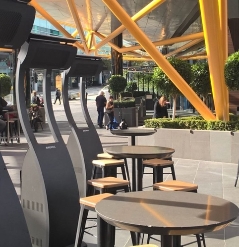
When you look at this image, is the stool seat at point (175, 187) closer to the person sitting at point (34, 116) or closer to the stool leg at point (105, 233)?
the stool leg at point (105, 233)

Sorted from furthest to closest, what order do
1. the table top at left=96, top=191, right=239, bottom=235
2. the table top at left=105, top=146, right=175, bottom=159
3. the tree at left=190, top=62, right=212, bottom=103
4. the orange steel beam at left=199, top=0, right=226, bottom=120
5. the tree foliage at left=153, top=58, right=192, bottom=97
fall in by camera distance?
the tree at left=190, top=62, right=212, bottom=103 → the tree foliage at left=153, top=58, right=192, bottom=97 → the orange steel beam at left=199, top=0, right=226, bottom=120 → the table top at left=105, top=146, right=175, bottom=159 → the table top at left=96, top=191, right=239, bottom=235

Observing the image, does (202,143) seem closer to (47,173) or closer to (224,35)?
(224,35)

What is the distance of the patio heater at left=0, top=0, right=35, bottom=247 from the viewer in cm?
361

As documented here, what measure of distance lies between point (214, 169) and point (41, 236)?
5.98 m

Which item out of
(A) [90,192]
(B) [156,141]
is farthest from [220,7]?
(A) [90,192]

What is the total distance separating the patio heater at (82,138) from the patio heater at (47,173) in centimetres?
132

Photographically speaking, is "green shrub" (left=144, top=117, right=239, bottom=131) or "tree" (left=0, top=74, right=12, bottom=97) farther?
"tree" (left=0, top=74, right=12, bottom=97)

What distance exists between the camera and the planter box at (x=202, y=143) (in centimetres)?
1082

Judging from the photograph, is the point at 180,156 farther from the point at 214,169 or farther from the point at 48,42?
the point at 48,42

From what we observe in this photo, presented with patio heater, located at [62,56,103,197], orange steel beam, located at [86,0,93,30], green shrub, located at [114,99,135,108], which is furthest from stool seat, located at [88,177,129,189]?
orange steel beam, located at [86,0,93,30]

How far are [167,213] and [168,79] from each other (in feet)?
33.0

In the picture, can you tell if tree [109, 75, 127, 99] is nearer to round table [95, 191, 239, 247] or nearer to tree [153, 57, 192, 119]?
tree [153, 57, 192, 119]

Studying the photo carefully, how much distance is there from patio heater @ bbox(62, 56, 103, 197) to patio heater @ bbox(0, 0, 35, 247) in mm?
2518

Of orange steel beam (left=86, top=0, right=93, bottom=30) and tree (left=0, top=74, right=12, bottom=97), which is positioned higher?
orange steel beam (left=86, top=0, right=93, bottom=30)
